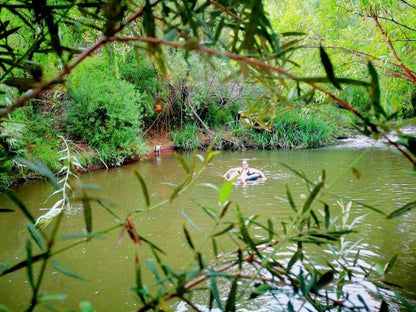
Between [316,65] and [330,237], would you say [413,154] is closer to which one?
[330,237]

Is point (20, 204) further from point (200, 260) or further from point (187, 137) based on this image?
point (187, 137)

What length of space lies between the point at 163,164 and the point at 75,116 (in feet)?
11.2

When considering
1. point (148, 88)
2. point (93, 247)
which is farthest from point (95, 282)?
point (148, 88)

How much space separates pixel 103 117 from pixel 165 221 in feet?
24.3

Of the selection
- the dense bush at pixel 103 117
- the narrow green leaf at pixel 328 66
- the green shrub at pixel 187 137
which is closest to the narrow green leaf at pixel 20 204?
the narrow green leaf at pixel 328 66

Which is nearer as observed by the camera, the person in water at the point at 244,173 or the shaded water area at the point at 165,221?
the shaded water area at the point at 165,221

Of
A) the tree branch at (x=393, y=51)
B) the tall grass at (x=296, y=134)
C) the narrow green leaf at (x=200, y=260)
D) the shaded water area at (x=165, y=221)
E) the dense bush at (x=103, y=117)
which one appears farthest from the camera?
the tall grass at (x=296, y=134)

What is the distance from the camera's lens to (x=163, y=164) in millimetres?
11977

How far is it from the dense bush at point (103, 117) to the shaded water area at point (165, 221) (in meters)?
0.93

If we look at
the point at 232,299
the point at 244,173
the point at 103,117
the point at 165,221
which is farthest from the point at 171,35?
the point at 103,117

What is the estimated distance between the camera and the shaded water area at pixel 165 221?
349 cm

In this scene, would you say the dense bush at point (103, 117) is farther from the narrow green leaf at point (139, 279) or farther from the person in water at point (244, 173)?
the narrow green leaf at point (139, 279)

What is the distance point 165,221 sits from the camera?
5832mm

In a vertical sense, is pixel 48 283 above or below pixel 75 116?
below
